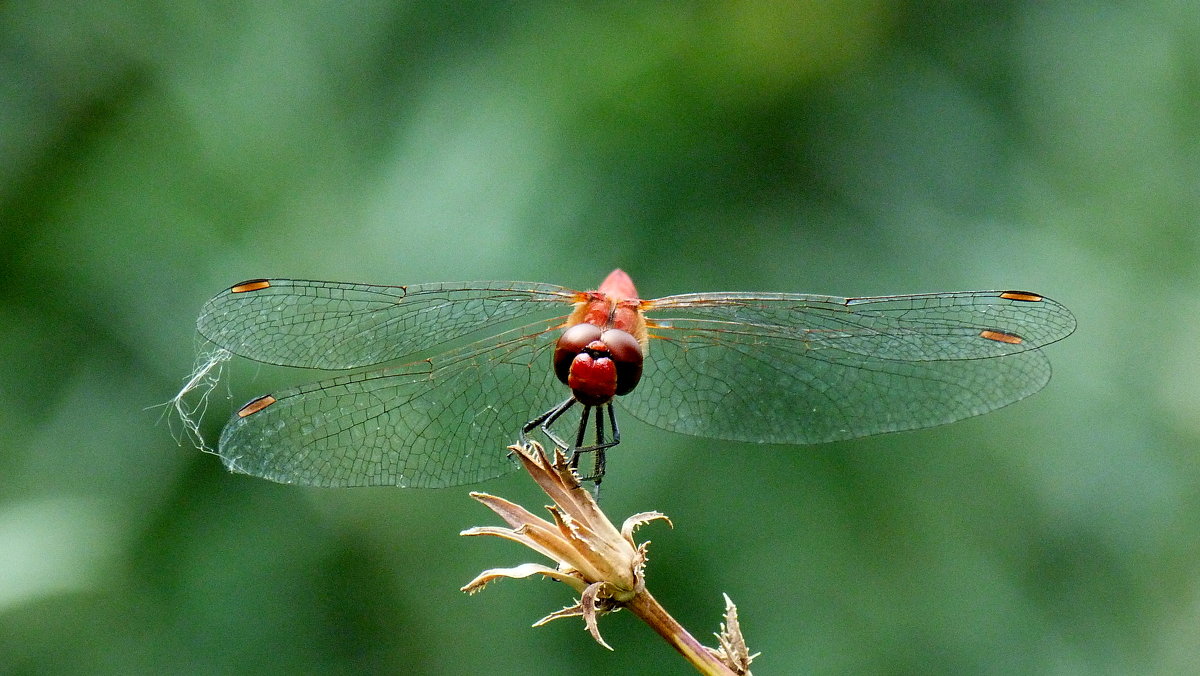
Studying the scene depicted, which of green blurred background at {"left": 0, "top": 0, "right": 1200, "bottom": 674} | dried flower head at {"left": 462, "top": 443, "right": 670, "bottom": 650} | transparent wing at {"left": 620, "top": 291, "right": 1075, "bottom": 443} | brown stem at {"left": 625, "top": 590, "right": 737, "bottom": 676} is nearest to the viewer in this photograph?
brown stem at {"left": 625, "top": 590, "right": 737, "bottom": 676}

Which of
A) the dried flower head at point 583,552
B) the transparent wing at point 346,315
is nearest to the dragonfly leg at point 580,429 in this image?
the transparent wing at point 346,315

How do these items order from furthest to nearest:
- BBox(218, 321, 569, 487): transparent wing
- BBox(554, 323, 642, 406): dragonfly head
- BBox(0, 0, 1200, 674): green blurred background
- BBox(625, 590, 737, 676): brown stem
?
1. BBox(0, 0, 1200, 674): green blurred background
2. BBox(218, 321, 569, 487): transparent wing
3. BBox(554, 323, 642, 406): dragonfly head
4. BBox(625, 590, 737, 676): brown stem

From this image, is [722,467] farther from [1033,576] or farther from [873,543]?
[1033,576]

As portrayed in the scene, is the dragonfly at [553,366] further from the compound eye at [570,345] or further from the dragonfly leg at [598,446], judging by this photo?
the compound eye at [570,345]

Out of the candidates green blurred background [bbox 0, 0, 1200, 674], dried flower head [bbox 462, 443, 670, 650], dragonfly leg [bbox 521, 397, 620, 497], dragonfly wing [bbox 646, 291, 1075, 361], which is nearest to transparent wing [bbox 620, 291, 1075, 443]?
dragonfly wing [bbox 646, 291, 1075, 361]

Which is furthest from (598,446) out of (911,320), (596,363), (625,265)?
(625,265)

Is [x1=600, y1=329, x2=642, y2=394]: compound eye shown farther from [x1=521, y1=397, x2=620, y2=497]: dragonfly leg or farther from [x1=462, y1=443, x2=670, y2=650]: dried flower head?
[x1=462, y1=443, x2=670, y2=650]: dried flower head
